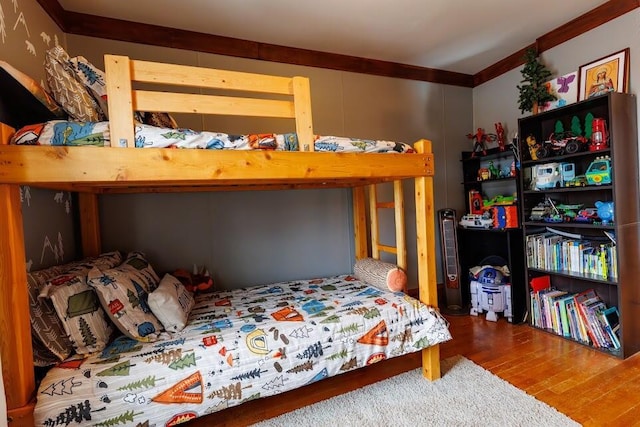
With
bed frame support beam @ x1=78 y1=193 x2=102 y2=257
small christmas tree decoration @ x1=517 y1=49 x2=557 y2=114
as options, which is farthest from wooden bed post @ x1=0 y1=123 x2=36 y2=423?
small christmas tree decoration @ x1=517 y1=49 x2=557 y2=114

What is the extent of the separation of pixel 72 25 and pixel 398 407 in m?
3.18

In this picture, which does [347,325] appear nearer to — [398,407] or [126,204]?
[398,407]

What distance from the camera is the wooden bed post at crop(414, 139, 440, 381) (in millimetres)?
1859

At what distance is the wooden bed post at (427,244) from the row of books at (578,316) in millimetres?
1201

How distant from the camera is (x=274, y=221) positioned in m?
→ 2.67

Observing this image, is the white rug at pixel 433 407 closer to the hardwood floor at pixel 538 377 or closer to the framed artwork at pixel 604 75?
the hardwood floor at pixel 538 377

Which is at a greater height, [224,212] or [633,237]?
[224,212]

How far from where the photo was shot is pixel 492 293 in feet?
8.92

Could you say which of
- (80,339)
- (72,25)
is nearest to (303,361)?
(80,339)

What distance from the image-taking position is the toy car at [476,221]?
2.89 metres

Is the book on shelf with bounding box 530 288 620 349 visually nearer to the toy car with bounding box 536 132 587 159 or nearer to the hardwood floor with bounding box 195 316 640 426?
the hardwood floor with bounding box 195 316 640 426

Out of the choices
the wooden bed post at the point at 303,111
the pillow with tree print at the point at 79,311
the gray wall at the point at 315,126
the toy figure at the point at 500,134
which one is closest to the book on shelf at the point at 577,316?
the gray wall at the point at 315,126

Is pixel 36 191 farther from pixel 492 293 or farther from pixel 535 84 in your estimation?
pixel 535 84

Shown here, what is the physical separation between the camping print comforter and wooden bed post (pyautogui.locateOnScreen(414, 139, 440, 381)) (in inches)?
18.5
